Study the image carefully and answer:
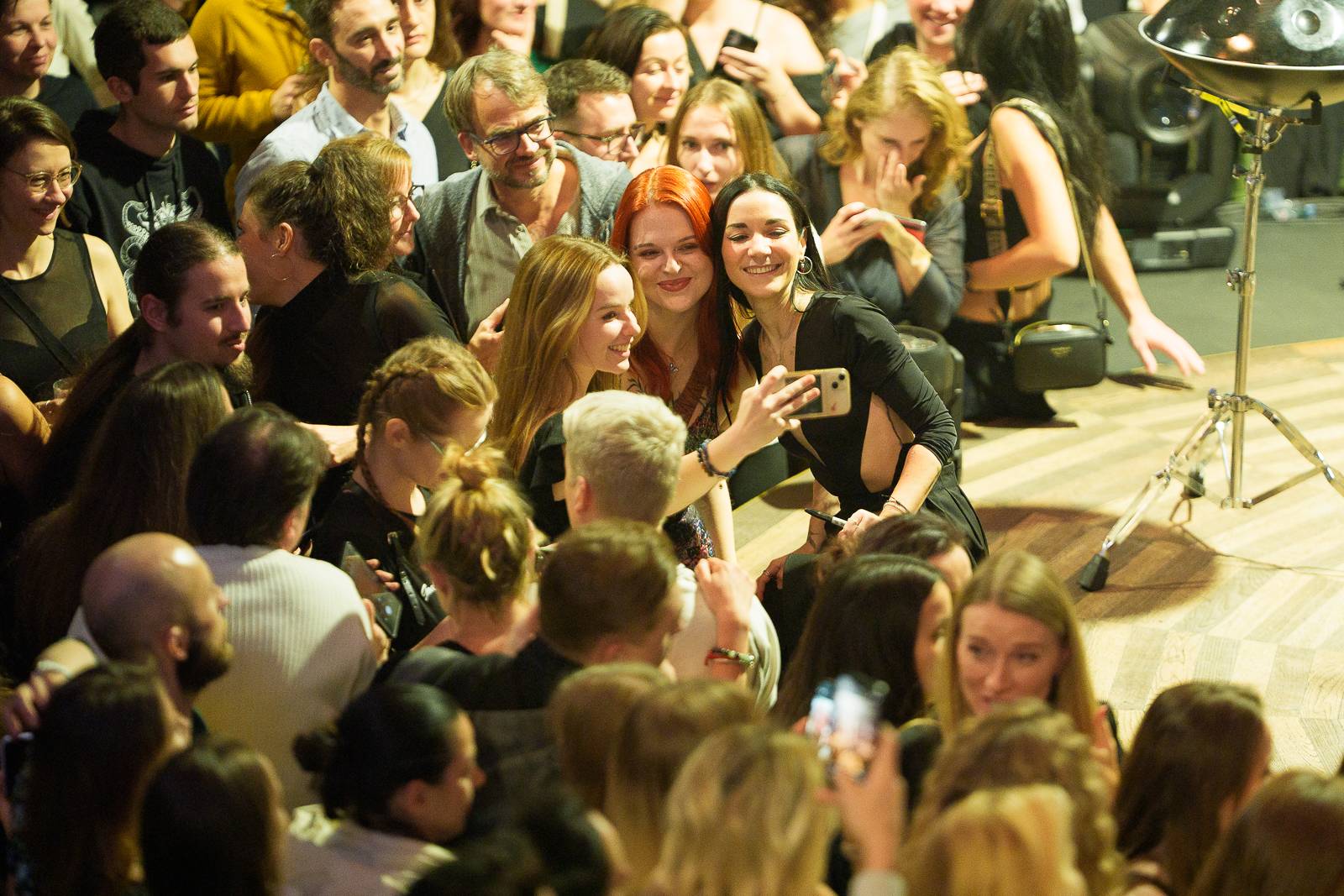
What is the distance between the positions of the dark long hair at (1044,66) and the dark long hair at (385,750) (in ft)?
12.5

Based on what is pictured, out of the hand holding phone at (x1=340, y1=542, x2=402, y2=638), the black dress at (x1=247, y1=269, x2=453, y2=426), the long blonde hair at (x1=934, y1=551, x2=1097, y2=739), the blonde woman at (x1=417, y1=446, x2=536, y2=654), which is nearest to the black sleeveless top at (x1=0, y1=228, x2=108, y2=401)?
the black dress at (x1=247, y1=269, x2=453, y2=426)

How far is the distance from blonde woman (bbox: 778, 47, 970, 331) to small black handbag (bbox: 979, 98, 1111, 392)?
0.52 ft

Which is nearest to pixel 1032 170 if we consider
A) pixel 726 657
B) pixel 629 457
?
pixel 629 457

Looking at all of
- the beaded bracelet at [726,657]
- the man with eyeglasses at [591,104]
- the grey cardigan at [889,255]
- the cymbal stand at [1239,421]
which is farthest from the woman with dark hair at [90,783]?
the grey cardigan at [889,255]

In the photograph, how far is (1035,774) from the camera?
1.77 m

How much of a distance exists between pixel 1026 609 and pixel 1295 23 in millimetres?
2148

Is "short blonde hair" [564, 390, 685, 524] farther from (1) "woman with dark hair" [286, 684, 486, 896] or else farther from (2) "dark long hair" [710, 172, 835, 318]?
(2) "dark long hair" [710, 172, 835, 318]

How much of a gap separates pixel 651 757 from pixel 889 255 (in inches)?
127

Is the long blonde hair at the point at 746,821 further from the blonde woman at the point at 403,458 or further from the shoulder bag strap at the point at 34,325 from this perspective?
the shoulder bag strap at the point at 34,325

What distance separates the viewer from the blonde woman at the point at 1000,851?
1532mm

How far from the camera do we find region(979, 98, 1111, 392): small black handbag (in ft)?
16.5

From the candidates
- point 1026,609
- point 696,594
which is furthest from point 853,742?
point 696,594

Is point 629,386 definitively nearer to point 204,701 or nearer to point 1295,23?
point 204,701

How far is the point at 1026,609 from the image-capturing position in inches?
89.0
